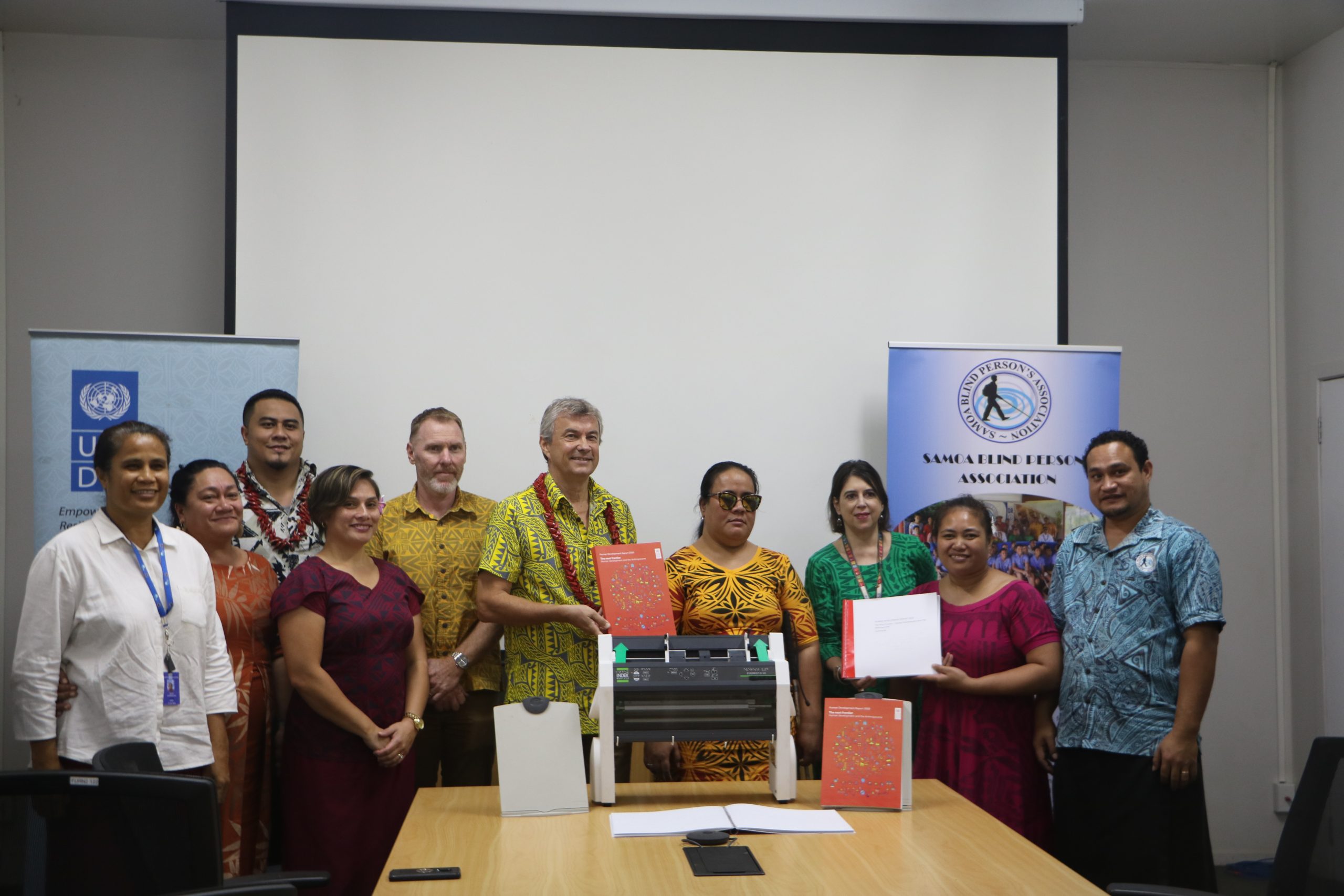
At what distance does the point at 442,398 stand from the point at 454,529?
3.32ft

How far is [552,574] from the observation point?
3404 millimetres

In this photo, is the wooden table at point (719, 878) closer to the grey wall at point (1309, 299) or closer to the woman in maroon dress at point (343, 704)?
the woman in maroon dress at point (343, 704)

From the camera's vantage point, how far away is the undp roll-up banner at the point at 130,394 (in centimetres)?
397

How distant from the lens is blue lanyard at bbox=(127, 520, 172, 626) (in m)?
2.87

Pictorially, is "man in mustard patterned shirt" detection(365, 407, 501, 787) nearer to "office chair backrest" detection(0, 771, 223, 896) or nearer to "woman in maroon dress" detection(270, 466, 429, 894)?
"woman in maroon dress" detection(270, 466, 429, 894)

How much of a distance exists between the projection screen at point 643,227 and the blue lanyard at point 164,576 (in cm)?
167

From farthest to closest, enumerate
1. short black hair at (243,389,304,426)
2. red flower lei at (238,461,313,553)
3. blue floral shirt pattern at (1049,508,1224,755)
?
1. short black hair at (243,389,304,426)
2. red flower lei at (238,461,313,553)
3. blue floral shirt pattern at (1049,508,1224,755)

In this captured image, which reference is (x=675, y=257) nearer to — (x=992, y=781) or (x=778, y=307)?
(x=778, y=307)

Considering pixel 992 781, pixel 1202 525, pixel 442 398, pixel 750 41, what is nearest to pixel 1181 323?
pixel 1202 525

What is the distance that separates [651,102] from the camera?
473 centimetres

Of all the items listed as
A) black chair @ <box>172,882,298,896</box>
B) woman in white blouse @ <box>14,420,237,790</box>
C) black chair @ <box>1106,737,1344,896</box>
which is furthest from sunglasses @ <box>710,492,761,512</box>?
black chair @ <box>172,882,298,896</box>

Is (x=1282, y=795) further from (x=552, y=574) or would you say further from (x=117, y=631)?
(x=117, y=631)

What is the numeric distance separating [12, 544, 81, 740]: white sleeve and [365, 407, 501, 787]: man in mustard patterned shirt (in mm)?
1043

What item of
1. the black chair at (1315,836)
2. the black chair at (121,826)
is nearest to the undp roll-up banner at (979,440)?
the black chair at (1315,836)
